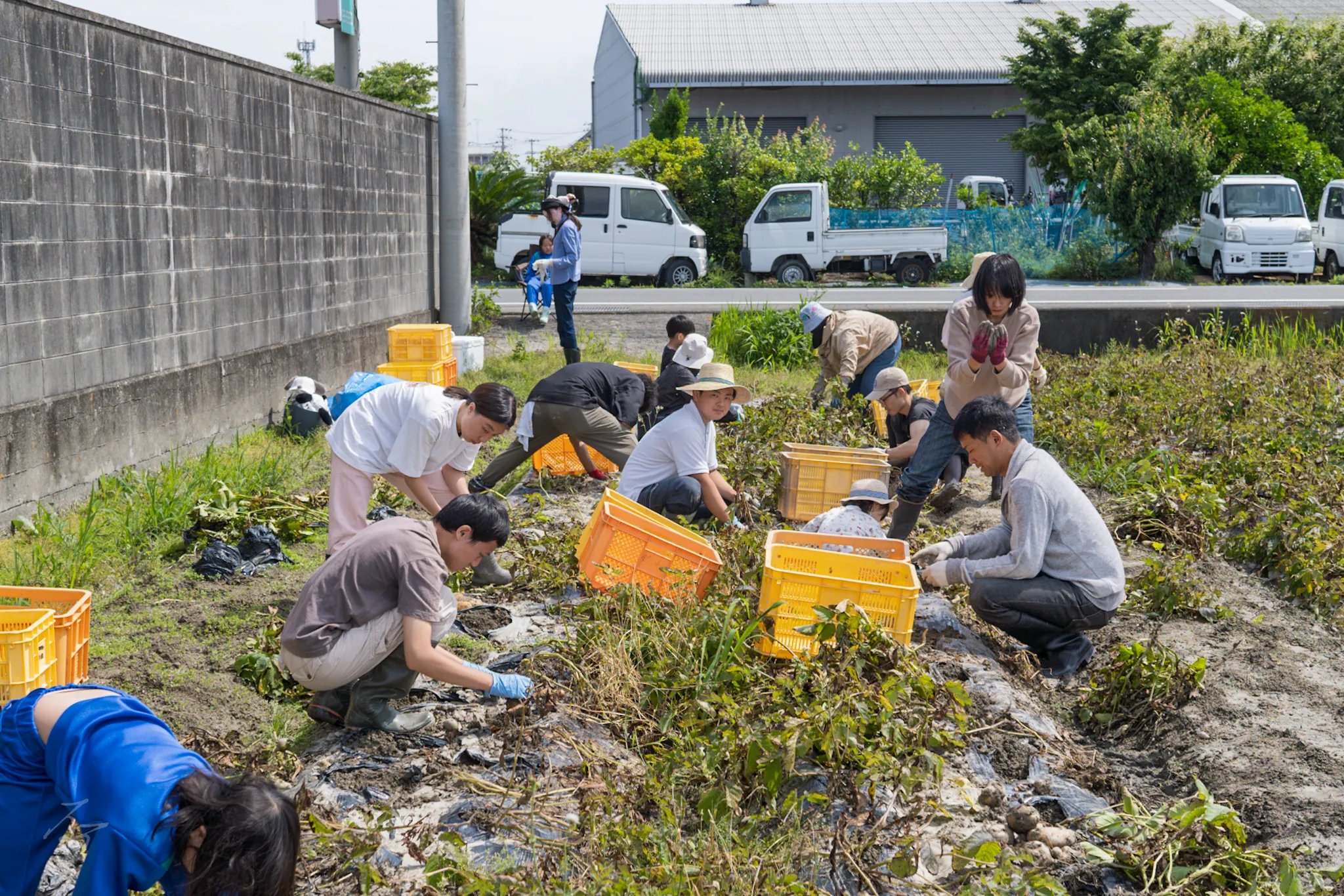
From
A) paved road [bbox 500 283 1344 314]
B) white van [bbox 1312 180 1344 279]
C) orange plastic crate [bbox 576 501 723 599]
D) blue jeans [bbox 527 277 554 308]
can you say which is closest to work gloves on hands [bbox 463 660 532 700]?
orange plastic crate [bbox 576 501 723 599]

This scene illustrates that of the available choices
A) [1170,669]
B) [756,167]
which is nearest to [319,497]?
[1170,669]

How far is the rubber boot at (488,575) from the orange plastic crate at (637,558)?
2.61 ft

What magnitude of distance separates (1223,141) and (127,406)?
2190 cm

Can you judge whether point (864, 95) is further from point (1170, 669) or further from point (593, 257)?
point (1170, 669)

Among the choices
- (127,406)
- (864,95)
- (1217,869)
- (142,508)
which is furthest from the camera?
(864,95)

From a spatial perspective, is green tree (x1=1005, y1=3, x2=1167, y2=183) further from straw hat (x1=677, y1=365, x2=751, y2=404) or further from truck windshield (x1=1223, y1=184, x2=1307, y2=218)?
straw hat (x1=677, y1=365, x2=751, y2=404)

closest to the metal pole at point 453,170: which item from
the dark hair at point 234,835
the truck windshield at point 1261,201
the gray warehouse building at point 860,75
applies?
the dark hair at point 234,835

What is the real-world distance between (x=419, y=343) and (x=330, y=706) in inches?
221

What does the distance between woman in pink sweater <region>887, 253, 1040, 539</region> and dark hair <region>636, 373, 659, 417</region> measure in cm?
188

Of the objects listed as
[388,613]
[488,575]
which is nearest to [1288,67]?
[488,575]

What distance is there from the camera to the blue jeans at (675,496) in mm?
5535

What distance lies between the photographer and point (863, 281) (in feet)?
66.3

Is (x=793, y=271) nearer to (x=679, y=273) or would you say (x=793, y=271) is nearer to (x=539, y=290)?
(x=679, y=273)

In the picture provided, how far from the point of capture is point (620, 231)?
1836cm
